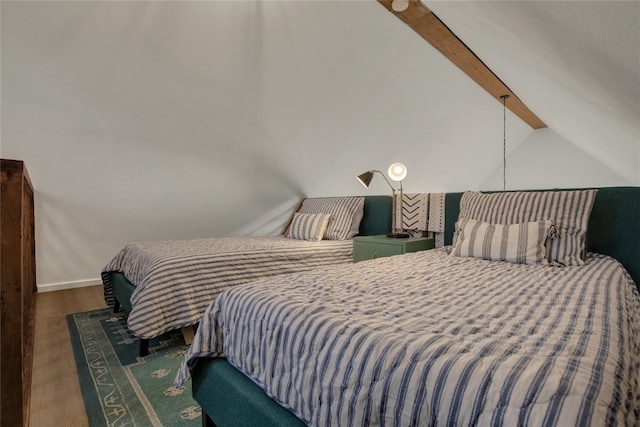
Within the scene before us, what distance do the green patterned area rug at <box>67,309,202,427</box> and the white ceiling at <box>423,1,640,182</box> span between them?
210 centimetres

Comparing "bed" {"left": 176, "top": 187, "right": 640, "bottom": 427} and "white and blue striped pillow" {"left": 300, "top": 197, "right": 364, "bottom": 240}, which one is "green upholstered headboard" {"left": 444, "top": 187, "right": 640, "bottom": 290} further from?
"white and blue striped pillow" {"left": 300, "top": 197, "right": 364, "bottom": 240}

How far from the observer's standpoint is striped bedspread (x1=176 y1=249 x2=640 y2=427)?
2.02 feet

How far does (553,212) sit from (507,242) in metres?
0.40

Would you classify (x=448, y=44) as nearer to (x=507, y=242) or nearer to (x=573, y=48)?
(x=573, y=48)

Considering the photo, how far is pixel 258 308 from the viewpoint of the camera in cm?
115

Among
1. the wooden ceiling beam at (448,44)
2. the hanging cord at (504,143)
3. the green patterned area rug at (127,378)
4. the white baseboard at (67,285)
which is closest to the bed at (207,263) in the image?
the green patterned area rug at (127,378)

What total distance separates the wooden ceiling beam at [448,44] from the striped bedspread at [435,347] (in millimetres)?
1969

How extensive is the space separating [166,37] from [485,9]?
82.1 inches

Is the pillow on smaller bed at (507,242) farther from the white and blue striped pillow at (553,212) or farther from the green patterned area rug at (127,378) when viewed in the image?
the green patterned area rug at (127,378)

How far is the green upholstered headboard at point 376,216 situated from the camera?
3.24m

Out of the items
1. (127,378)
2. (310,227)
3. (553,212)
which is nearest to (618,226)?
(553,212)

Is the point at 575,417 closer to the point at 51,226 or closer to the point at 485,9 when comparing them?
the point at 485,9

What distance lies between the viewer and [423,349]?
0.76 m

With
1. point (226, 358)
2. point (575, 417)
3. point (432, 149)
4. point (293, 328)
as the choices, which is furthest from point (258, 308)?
point (432, 149)
